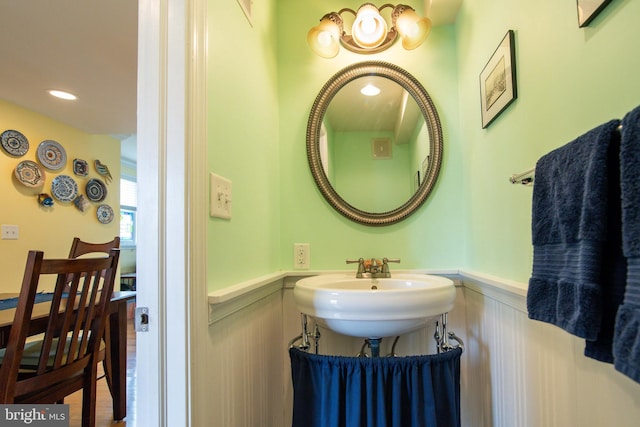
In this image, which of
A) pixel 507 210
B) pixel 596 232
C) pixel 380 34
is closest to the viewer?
pixel 596 232

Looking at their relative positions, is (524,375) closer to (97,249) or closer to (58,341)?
(58,341)

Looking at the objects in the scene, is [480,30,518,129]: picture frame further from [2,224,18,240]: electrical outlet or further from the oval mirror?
[2,224,18,240]: electrical outlet

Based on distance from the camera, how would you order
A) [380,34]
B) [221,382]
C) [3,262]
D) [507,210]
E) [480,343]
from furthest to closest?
[3,262] < [380,34] < [480,343] < [507,210] < [221,382]

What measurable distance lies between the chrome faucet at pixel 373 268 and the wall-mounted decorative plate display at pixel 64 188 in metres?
3.12

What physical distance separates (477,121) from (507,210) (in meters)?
0.44

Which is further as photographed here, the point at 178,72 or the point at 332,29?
the point at 332,29

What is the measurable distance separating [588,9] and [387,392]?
3.37 ft

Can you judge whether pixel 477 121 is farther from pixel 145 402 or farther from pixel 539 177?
pixel 145 402

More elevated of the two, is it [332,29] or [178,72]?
[332,29]

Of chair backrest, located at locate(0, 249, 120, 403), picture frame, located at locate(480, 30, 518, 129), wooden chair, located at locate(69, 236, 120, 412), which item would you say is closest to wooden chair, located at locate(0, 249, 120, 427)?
chair backrest, located at locate(0, 249, 120, 403)

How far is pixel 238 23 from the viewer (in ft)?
3.37

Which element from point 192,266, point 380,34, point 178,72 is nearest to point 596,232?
point 192,266

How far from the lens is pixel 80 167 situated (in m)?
3.19

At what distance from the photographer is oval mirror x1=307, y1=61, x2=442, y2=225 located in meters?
1.42
